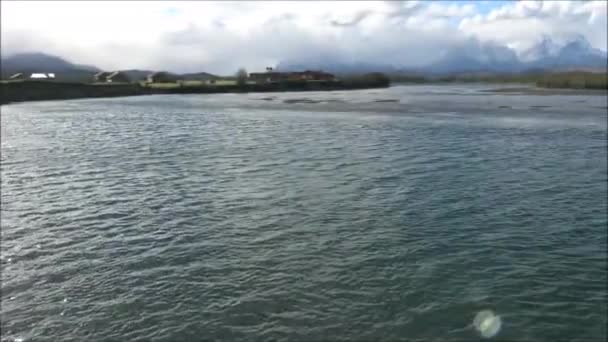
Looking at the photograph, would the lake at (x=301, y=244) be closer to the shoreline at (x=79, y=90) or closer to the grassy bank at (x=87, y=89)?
the shoreline at (x=79, y=90)

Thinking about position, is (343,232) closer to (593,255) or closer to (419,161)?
(593,255)

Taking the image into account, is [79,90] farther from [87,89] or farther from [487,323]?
[487,323]

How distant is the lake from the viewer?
58.9 feet

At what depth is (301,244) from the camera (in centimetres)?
2456

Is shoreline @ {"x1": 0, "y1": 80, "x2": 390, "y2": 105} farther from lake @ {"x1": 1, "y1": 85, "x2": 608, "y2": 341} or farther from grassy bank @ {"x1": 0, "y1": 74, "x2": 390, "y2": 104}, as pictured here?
lake @ {"x1": 1, "y1": 85, "x2": 608, "y2": 341}

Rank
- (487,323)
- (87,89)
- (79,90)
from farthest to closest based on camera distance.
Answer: (87,89) → (79,90) → (487,323)

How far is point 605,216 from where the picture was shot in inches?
1152

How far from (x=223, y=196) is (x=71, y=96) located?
135430 mm

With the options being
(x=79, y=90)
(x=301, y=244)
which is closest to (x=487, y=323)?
(x=301, y=244)

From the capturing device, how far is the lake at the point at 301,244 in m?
18.0

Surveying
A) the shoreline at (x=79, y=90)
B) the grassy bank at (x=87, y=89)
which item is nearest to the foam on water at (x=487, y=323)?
the shoreline at (x=79, y=90)

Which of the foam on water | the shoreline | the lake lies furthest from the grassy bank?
the foam on water

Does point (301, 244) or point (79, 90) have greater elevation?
point (79, 90)

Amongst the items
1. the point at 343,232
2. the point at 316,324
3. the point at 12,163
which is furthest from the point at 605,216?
the point at 12,163
